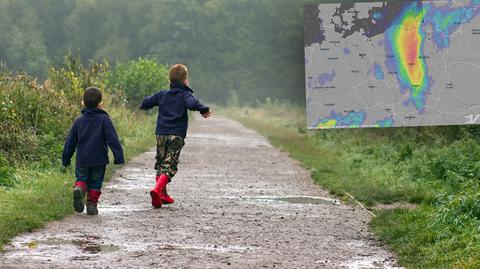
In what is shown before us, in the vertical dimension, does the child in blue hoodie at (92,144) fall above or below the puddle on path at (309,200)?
above

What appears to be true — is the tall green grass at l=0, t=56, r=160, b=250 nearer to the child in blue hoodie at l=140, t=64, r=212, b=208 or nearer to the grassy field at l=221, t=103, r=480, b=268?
the child in blue hoodie at l=140, t=64, r=212, b=208

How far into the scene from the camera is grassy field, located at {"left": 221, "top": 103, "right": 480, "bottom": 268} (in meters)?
8.51

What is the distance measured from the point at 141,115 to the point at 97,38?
7544 cm

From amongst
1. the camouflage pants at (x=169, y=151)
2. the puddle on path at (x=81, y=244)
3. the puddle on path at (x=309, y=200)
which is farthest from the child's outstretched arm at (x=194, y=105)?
the puddle on path at (x=81, y=244)

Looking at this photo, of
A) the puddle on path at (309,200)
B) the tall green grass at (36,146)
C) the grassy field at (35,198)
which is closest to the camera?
the grassy field at (35,198)

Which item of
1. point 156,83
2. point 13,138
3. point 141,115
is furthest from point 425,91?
point 156,83

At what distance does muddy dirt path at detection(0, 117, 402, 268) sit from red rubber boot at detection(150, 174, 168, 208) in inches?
5.2

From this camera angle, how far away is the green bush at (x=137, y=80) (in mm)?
36906

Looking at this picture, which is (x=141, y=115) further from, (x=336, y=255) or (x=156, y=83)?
(x=336, y=255)

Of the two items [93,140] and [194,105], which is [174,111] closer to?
[194,105]

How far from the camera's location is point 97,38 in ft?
353

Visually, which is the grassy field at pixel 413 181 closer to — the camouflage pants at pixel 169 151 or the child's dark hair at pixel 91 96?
the camouflage pants at pixel 169 151

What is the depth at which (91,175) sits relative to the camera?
10930 mm

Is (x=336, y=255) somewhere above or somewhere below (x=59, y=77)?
below
